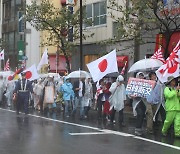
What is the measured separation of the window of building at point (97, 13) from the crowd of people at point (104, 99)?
25.4 feet

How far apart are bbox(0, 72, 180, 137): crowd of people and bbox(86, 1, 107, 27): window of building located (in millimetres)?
Answer: 7736

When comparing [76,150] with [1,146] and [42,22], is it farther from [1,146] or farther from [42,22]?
[42,22]

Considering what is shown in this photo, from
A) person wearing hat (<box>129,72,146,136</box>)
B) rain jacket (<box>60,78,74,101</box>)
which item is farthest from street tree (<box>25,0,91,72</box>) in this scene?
person wearing hat (<box>129,72,146,136</box>)

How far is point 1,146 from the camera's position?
31.8 feet

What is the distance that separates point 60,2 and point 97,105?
2298cm

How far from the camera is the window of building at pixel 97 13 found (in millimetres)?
28592

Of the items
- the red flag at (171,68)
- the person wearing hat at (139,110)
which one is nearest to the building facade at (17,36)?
the person wearing hat at (139,110)

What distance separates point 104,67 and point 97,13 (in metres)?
15.7

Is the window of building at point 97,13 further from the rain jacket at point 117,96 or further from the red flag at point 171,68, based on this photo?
the red flag at point 171,68

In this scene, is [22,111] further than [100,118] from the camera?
Yes

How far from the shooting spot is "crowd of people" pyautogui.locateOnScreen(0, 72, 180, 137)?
1152 cm

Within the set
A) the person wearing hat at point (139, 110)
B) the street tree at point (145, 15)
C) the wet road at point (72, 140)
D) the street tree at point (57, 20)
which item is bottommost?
the wet road at point (72, 140)

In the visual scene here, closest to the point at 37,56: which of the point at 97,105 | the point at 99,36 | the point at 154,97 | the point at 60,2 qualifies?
the point at 60,2

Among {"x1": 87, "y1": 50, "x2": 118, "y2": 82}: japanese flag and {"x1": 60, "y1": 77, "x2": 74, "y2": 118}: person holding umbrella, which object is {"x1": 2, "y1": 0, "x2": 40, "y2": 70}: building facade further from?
{"x1": 87, "y1": 50, "x2": 118, "y2": 82}: japanese flag
